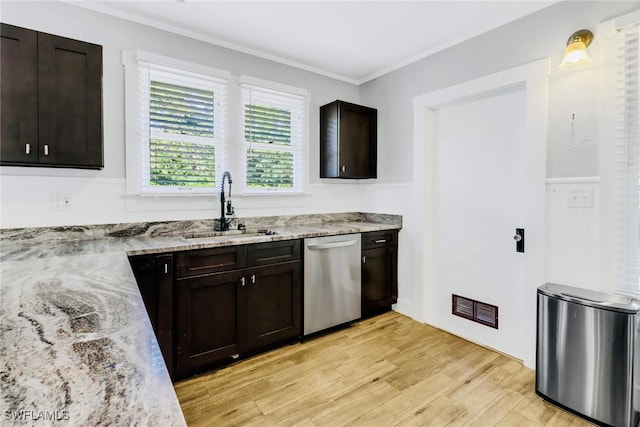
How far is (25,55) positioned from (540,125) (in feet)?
11.1

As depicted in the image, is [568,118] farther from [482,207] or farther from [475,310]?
[475,310]

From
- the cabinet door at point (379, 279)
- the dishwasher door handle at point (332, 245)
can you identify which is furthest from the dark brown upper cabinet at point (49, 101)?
the cabinet door at point (379, 279)

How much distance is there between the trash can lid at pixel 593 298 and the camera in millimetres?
1721

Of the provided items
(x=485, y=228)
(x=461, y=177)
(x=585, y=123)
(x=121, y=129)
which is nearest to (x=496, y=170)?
(x=461, y=177)

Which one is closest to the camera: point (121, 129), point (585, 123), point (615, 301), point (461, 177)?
point (615, 301)

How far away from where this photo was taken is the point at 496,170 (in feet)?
8.79

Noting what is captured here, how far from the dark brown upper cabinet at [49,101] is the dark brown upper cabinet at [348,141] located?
207 centimetres

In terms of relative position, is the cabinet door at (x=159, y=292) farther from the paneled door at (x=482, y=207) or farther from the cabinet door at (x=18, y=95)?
the paneled door at (x=482, y=207)

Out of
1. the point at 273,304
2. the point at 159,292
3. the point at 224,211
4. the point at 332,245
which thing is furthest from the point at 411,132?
the point at 159,292

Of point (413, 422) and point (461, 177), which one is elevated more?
point (461, 177)

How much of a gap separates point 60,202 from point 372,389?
2513 millimetres

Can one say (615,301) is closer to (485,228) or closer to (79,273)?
(485,228)

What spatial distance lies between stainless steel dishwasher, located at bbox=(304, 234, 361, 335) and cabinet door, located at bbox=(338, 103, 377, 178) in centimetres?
85

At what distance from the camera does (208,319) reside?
2264mm
